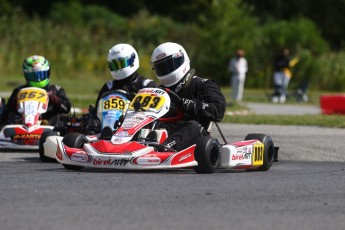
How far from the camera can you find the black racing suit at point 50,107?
43.4 ft

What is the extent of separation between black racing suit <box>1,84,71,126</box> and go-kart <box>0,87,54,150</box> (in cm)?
12

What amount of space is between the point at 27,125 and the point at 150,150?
371 cm

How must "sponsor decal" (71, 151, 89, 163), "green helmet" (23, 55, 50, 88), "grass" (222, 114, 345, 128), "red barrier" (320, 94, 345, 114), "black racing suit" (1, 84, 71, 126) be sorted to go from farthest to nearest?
"red barrier" (320, 94, 345, 114), "grass" (222, 114, 345, 128), "green helmet" (23, 55, 50, 88), "black racing suit" (1, 84, 71, 126), "sponsor decal" (71, 151, 89, 163)

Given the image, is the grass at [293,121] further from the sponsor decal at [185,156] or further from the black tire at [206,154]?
the sponsor decal at [185,156]

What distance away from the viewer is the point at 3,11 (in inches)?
1973

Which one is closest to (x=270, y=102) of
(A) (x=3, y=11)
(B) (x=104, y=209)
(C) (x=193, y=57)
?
(C) (x=193, y=57)

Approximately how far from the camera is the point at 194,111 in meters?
9.93

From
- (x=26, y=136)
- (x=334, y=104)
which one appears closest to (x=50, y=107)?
(x=26, y=136)

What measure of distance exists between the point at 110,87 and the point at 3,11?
39.4 metres

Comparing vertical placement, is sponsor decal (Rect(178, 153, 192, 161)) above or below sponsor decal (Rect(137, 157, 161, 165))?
above

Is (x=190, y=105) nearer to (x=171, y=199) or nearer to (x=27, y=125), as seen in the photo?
(x=171, y=199)

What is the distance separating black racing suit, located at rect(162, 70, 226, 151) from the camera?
31.5 ft

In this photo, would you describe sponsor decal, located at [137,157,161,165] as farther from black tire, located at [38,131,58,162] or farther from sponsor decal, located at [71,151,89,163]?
black tire, located at [38,131,58,162]

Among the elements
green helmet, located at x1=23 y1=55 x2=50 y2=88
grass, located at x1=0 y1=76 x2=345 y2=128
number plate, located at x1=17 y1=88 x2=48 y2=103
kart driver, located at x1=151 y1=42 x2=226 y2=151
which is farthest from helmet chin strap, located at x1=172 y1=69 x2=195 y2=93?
grass, located at x1=0 y1=76 x2=345 y2=128
